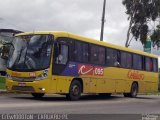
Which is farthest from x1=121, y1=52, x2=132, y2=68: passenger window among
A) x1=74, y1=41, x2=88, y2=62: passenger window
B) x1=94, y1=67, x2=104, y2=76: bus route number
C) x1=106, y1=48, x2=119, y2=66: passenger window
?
x1=74, y1=41, x2=88, y2=62: passenger window

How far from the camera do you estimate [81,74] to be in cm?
2477

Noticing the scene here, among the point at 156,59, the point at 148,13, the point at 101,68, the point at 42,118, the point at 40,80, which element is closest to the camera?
the point at 42,118

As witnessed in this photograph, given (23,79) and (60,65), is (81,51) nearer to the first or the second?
(60,65)

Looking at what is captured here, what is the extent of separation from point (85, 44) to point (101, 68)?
219 centimetres

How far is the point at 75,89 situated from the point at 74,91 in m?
0.12

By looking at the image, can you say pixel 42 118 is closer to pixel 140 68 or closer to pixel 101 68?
pixel 101 68

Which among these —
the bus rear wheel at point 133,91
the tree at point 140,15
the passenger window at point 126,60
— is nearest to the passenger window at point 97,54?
the passenger window at point 126,60

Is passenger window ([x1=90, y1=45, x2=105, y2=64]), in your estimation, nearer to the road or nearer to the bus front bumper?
the road

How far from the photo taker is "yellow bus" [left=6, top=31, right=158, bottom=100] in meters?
22.6

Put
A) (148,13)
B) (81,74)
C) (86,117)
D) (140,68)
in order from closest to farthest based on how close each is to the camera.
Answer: (86,117)
(81,74)
(140,68)
(148,13)

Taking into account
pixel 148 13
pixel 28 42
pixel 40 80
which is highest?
pixel 148 13

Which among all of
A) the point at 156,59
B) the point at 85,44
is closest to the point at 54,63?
the point at 85,44

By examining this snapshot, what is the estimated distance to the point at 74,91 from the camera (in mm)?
24172

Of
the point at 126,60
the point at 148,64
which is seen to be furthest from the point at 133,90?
the point at 148,64
